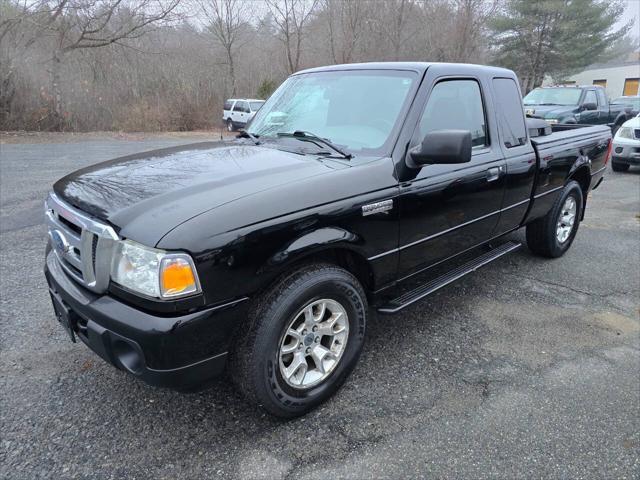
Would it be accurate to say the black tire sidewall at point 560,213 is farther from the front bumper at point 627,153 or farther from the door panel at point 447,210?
the front bumper at point 627,153

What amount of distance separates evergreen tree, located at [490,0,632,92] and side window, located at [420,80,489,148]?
33767 millimetres

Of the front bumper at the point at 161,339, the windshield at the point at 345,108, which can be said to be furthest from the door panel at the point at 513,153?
the front bumper at the point at 161,339

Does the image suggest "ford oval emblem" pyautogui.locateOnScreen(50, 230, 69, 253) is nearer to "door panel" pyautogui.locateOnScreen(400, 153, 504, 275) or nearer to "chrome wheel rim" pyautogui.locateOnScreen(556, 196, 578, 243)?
"door panel" pyautogui.locateOnScreen(400, 153, 504, 275)

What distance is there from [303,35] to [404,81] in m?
26.7

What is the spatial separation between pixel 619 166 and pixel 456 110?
31.5 ft

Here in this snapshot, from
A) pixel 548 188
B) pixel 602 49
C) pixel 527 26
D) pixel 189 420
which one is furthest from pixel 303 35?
pixel 189 420

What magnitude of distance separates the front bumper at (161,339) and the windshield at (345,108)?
4.73 ft

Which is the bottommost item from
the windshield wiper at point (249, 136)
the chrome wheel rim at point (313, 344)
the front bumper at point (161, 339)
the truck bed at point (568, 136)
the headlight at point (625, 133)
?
the chrome wheel rim at point (313, 344)

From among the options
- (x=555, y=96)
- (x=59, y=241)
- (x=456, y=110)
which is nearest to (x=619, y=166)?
(x=555, y=96)

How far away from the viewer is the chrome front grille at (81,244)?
207 cm

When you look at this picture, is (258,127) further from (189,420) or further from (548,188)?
(548,188)

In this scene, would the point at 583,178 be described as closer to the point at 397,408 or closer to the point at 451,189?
the point at 451,189

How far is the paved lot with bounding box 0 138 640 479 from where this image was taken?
2252 millimetres

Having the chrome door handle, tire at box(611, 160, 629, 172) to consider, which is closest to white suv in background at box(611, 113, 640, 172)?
tire at box(611, 160, 629, 172)
